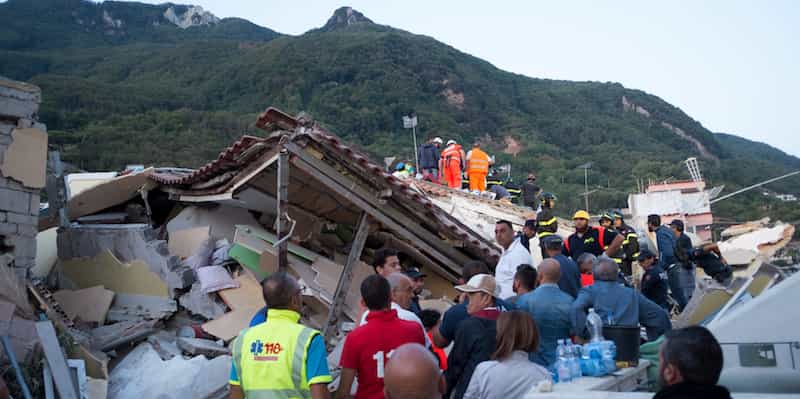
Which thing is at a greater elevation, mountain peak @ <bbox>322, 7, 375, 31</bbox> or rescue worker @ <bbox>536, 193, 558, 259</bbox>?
mountain peak @ <bbox>322, 7, 375, 31</bbox>

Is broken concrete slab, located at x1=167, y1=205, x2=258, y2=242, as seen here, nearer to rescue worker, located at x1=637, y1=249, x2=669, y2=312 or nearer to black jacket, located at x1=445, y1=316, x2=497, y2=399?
rescue worker, located at x1=637, y1=249, x2=669, y2=312

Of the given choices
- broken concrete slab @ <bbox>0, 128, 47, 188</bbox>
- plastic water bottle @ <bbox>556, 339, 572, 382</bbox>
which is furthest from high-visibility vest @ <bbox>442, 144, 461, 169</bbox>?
plastic water bottle @ <bbox>556, 339, 572, 382</bbox>

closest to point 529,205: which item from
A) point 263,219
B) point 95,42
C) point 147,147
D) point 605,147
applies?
point 263,219

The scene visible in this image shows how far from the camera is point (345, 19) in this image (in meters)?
119

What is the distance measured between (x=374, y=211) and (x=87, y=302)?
3.85 metres

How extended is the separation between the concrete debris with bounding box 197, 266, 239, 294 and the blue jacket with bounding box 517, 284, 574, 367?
4.78m

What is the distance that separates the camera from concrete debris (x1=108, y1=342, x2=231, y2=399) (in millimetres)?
7461

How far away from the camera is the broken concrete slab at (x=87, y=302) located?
862 centimetres

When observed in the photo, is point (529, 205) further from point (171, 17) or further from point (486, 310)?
point (171, 17)

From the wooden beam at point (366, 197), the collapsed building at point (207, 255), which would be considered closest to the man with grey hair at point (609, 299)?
the collapsed building at point (207, 255)

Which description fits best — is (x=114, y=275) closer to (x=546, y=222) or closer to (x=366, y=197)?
(x=366, y=197)

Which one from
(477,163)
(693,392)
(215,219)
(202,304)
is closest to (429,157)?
(477,163)

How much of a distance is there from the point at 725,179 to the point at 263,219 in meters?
50.4

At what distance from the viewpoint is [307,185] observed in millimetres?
9188
